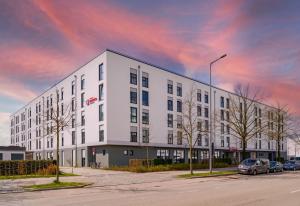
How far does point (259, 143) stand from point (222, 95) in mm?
22493

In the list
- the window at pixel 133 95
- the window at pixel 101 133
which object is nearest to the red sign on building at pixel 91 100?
the window at pixel 101 133

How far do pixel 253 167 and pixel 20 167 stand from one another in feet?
76.0

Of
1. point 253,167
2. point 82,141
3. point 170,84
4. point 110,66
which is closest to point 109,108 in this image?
point 110,66

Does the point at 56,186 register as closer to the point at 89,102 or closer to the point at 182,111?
the point at 89,102

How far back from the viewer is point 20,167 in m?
34.3

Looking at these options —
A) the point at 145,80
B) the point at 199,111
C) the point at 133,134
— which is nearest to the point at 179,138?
the point at 199,111

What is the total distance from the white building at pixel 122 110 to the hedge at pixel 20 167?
36.5 feet

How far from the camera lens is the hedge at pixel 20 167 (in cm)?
3344

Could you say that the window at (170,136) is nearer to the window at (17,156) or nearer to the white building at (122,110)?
the white building at (122,110)

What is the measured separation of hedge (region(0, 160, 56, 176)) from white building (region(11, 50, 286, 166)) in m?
11.1

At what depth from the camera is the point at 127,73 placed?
52500 mm

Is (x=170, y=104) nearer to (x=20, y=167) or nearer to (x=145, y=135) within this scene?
(x=145, y=135)

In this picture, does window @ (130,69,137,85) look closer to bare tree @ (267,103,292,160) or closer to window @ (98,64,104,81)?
window @ (98,64,104,81)

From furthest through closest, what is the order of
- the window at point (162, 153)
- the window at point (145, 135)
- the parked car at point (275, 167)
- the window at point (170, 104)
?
the window at point (170, 104), the window at point (162, 153), the window at point (145, 135), the parked car at point (275, 167)
